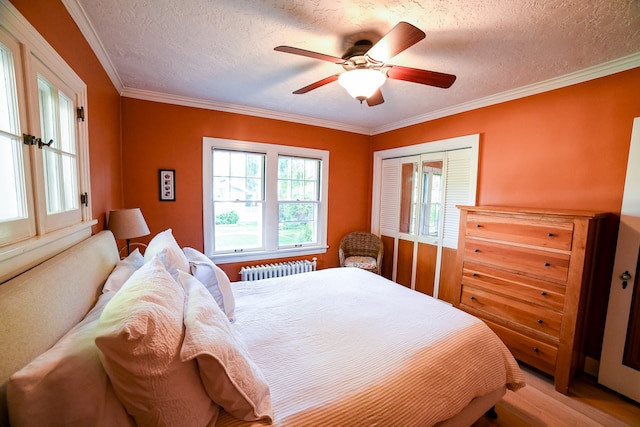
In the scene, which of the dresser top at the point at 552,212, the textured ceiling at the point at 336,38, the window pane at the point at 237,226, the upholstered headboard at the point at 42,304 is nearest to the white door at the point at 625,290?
the dresser top at the point at 552,212

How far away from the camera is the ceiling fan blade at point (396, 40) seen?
4.02 ft

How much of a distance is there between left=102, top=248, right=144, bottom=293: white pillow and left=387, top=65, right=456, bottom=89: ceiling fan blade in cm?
209

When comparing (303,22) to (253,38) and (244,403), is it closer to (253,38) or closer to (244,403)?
(253,38)

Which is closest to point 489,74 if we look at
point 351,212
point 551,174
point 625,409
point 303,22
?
point 551,174

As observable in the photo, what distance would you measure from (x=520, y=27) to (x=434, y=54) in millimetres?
506

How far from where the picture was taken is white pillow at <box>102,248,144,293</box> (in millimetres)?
1307

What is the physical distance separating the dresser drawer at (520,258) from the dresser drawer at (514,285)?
Answer: 0.20ft

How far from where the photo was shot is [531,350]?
208 cm

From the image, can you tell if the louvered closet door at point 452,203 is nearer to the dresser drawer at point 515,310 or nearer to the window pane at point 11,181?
the dresser drawer at point 515,310

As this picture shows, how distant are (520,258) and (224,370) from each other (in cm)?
236

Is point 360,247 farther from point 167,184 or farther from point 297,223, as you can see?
point 167,184

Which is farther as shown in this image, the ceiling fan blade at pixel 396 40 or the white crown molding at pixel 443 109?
the white crown molding at pixel 443 109

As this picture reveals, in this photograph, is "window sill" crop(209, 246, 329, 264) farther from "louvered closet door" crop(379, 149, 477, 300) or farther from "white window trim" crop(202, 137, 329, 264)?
"louvered closet door" crop(379, 149, 477, 300)

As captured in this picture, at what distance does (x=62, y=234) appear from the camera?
123cm
